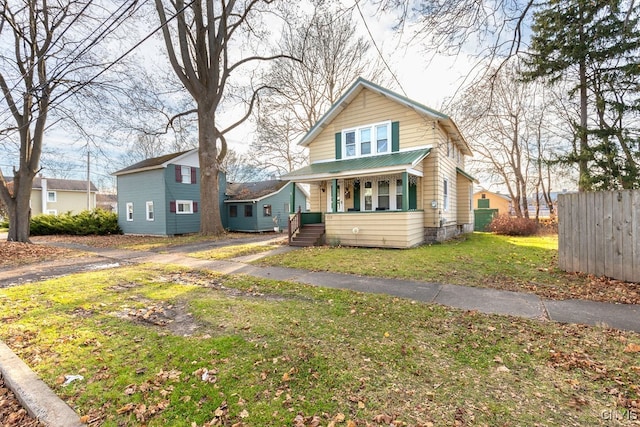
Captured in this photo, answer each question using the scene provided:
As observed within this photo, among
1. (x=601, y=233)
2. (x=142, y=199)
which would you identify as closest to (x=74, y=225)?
(x=142, y=199)

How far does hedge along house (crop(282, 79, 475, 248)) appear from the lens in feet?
38.3

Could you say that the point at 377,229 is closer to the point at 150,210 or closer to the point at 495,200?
the point at 150,210

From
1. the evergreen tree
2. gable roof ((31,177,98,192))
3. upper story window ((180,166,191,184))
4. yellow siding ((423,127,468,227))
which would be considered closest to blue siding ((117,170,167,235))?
upper story window ((180,166,191,184))

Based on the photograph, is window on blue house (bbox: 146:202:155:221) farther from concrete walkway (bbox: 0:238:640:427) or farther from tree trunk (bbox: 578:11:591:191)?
tree trunk (bbox: 578:11:591:191)

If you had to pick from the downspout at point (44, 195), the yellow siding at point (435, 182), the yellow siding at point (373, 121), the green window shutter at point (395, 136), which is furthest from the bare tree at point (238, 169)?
the yellow siding at point (435, 182)

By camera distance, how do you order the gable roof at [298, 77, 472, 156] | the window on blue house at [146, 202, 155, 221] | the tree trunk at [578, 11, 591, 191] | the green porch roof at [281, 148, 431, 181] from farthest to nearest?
the window on blue house at [146, 202, 155, 221] < the gable roof at [298, 77, 472, 156] < the green porch roof at [281, 148, 431, 181] < the tree trunk at [578, 11, 591, 191]

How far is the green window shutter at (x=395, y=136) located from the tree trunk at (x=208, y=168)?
9.89 meters

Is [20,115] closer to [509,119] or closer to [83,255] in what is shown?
[83,255]

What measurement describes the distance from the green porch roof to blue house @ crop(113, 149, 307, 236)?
17.4 feet

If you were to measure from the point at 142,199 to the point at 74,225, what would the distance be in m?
5.14

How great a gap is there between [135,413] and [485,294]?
17.9 ft

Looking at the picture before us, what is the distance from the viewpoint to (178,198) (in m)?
20.7

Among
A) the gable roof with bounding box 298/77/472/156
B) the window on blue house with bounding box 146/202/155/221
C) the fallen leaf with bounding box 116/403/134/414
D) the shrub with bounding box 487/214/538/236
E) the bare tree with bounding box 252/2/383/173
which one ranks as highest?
the bare tree with bounding box 252/2/383/173

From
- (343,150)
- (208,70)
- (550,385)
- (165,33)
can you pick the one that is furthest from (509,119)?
(550,385)
